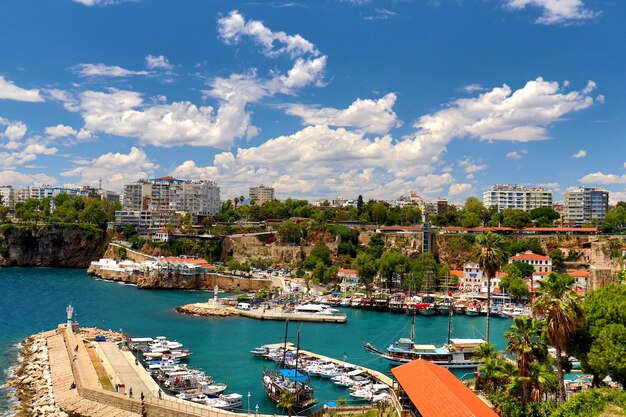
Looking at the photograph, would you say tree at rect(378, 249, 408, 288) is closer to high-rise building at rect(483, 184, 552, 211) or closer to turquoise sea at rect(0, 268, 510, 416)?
turquoise sea at rect(0, 268, 510, 416)

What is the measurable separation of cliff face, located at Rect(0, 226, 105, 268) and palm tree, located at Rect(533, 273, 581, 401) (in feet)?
425

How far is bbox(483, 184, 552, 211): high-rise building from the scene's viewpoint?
181 metres

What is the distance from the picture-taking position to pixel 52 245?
135625 mm

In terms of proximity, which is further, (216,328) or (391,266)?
(391,266)

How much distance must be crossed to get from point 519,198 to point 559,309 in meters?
170

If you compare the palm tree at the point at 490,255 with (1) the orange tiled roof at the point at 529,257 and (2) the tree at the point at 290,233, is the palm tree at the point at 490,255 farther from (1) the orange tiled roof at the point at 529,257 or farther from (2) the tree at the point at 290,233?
(2) the tree at the point at 290,233

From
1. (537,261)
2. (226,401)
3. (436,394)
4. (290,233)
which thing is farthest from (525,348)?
(290,233)

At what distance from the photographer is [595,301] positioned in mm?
25844

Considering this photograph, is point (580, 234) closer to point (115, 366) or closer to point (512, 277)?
point (512, 277)

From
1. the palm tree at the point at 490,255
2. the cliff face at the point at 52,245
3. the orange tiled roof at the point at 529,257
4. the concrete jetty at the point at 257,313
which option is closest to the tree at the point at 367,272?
the concrete jetty at the point at 257,313

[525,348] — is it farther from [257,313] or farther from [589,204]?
[589,204]

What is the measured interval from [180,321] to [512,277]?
49865 mm

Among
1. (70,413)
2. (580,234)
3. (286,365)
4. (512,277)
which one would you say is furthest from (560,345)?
(580,234)

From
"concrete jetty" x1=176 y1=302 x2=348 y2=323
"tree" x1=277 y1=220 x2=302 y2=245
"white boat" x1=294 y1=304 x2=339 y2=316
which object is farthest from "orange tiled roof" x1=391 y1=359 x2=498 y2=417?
"tree" x1=277 y1=220 x2=302 y2=245
